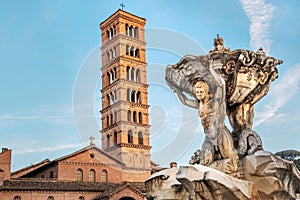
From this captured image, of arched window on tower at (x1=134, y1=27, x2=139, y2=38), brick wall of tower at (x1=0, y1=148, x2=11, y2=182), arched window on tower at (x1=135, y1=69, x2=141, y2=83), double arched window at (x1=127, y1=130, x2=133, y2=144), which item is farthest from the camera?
arched window on tower at (x1=134, y1=27, x2=139, y2=38)

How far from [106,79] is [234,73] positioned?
5302cm

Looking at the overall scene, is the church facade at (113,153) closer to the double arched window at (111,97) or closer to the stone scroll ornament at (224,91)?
the double arched window at (111,97)

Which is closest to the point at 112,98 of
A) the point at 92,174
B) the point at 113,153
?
the point at 113,153

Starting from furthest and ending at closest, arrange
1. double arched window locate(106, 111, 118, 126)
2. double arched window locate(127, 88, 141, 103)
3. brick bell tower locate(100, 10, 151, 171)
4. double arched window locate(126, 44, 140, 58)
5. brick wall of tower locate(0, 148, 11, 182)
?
double arched window locate(126, 44, 140, 58)
double arched window locate(127, 88, 141, 103)
double arched window locate(106, 111, 118, 126)
brick bell tower locate(100, 10, 151, 171)
brick wall of tower locate(0, 148, 11, 182)

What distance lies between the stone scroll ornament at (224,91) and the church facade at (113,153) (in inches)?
1196

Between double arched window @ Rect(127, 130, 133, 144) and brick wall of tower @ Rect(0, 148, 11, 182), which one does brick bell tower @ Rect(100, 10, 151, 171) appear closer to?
double arched window @ Rect(127, 130, 133, 144)

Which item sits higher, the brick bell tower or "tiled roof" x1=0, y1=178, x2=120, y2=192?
the brick bell tower

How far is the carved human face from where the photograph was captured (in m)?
9.16

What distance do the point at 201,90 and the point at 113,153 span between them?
48.8 meters

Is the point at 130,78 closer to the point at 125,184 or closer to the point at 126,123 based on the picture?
the point at 126,123

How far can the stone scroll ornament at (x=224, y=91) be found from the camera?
905 centimetres

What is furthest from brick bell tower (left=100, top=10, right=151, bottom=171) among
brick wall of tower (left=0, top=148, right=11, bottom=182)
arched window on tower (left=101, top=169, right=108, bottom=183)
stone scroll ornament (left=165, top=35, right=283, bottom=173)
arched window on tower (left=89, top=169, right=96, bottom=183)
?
stone scroll ornament (left=165, top=35, right=283, bottom=173)

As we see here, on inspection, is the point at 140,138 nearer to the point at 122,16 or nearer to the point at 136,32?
the point at 136,32

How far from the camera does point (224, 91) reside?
29.3ft
